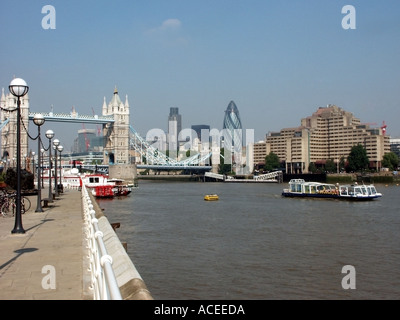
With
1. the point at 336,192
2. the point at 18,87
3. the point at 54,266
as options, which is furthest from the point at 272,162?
the point at 54,266

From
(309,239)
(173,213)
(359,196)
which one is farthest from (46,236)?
(359,196)

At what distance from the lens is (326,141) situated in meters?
150

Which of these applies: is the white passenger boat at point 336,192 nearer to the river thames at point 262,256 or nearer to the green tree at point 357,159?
the river thames at point 262,256

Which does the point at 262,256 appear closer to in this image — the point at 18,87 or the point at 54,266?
the point at 18,87

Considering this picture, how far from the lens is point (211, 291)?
12.1 m

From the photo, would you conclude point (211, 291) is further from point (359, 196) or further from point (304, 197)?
point (304, 197)

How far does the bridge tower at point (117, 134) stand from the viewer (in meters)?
130

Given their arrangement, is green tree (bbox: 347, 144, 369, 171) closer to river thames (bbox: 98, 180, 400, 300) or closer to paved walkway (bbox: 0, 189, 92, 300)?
river thames (bbox: 98, 180, 400, 300)

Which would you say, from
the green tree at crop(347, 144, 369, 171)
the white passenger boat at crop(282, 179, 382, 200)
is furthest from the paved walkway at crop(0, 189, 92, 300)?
the green tree at crop(347, 144, 369, 171)

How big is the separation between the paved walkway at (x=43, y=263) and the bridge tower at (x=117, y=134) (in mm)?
117104

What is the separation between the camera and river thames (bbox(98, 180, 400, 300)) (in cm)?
1228

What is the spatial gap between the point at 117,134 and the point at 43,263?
411 feet

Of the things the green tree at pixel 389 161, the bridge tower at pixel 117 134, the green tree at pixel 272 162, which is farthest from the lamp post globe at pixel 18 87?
the green tree at pixel 272 162

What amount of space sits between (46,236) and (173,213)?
22.4 m
